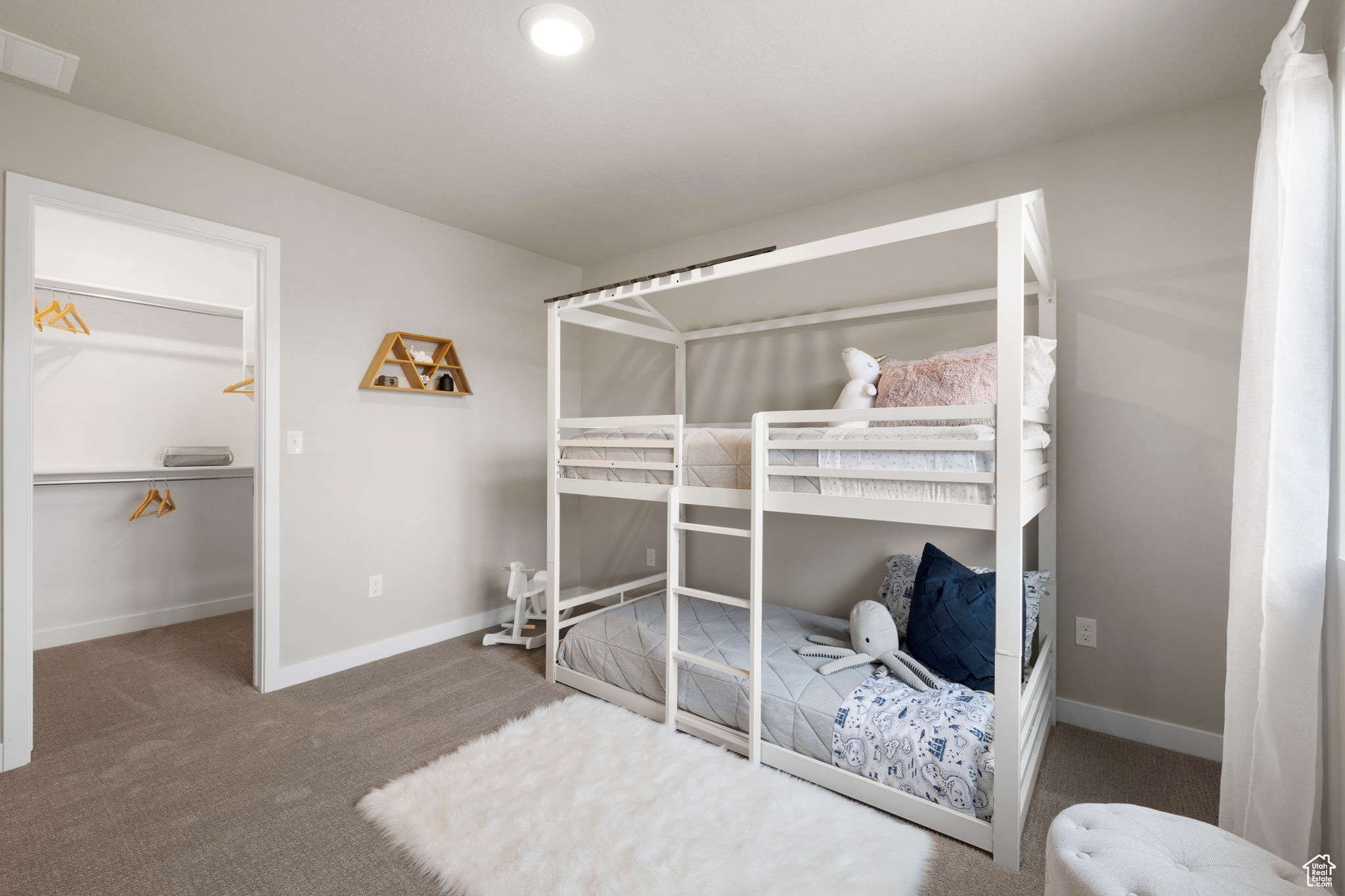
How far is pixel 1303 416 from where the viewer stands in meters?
1.31

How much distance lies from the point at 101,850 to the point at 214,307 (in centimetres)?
338

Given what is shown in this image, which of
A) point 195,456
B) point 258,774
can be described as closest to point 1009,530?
point 258,774

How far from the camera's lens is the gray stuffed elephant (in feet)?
7.06

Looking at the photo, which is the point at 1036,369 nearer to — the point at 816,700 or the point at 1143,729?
the point at 816,700

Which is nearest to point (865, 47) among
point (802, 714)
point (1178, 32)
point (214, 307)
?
point (1178, 32)

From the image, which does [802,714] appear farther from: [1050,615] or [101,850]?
[101,850]

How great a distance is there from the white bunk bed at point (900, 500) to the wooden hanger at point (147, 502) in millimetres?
2705

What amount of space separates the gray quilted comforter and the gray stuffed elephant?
0.04 meters

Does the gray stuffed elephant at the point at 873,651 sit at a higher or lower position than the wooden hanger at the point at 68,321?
lower

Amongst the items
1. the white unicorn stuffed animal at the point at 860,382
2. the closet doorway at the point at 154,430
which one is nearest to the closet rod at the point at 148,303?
the closet doorway at the point at 154,430

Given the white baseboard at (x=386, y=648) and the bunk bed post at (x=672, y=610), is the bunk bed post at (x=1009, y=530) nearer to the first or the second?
the bunk bed post at (x=672, y=610)

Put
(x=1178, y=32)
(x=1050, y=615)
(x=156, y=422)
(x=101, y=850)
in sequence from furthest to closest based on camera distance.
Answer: (x=156, y=422), (x=1050, y=615), (x=1178, y=32), (x=101, y=850)

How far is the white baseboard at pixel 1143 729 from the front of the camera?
7.15 ft

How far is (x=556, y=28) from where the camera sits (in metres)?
1.79
